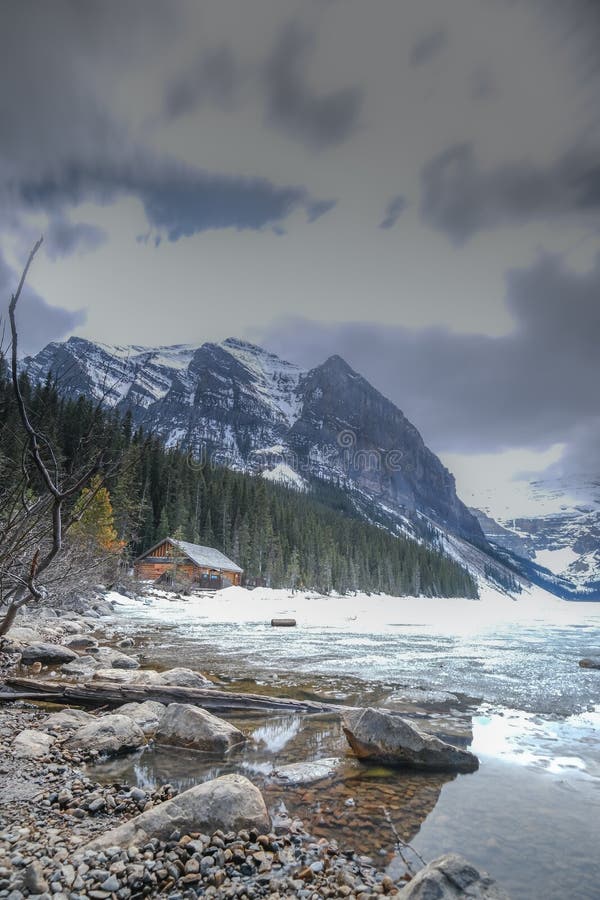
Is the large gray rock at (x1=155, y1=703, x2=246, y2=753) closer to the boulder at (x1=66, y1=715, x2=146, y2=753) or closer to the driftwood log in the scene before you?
the boulder at (x1=66, y1=715, x2=146, y2=753)

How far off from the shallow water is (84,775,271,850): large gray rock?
0.68 m

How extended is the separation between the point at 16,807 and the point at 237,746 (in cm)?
354

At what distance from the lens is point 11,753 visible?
6.95 m

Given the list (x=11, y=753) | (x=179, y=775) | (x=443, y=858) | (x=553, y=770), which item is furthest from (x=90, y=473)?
(x=553, y=770)

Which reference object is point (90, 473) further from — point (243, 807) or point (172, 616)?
point (172, 616)

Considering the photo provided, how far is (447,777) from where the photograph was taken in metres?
6.92

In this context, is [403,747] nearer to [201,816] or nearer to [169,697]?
[201,816]

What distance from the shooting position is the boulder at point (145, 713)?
8.81m

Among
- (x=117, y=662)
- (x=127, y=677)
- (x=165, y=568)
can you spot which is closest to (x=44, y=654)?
(x=117, y=662)

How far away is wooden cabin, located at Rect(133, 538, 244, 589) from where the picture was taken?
54.2m

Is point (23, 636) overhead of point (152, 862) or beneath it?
overhead

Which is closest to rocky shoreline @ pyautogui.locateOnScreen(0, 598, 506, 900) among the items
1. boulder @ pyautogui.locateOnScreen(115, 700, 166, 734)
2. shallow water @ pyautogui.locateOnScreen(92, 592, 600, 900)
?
shallow water @ pyautogui.locateOnScreen(92, 592, 600, 900)

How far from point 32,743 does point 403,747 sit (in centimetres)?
583

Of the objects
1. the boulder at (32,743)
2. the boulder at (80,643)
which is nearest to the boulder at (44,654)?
the boulder at (80,643)
